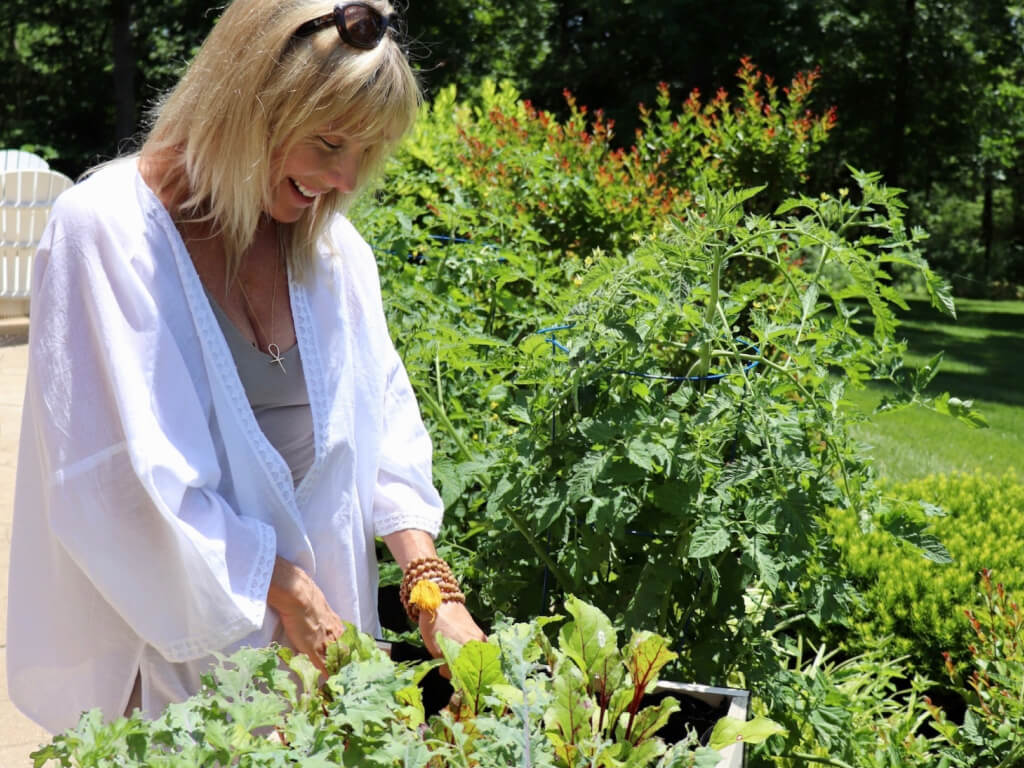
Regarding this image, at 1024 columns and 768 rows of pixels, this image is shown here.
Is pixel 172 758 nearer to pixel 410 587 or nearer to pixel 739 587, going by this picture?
pixel 410 587

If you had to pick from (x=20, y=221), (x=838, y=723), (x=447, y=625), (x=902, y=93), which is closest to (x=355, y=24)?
(x=447, y=625)

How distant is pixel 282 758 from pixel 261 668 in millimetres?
182

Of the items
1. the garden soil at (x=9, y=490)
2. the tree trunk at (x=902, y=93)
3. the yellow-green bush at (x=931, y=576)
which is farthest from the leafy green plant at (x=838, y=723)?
the tree trunk at (x=902, y=93)

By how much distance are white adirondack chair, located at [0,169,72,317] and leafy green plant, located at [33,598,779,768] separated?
362 inches

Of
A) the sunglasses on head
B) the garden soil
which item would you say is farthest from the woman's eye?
the garden soil

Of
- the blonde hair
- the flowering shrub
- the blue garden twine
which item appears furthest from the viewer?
the flowering shrub

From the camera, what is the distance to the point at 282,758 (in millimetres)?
1071

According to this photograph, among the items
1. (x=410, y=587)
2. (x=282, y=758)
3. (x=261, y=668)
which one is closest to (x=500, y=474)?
(x=410, y=587)

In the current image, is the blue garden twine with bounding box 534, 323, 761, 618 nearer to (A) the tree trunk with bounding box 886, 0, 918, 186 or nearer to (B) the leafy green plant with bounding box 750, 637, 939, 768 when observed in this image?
(B) the leafy green plant with bounding box 750, 637, 939, 768

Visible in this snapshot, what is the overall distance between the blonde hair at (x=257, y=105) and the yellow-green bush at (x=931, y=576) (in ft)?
6.96

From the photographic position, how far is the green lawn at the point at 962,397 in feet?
24.0

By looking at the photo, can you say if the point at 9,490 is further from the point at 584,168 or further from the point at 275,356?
the point at 275,356

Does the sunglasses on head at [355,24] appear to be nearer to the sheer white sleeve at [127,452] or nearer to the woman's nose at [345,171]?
the woman's nose at [345,171]

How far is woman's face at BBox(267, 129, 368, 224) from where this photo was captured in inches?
68.3
